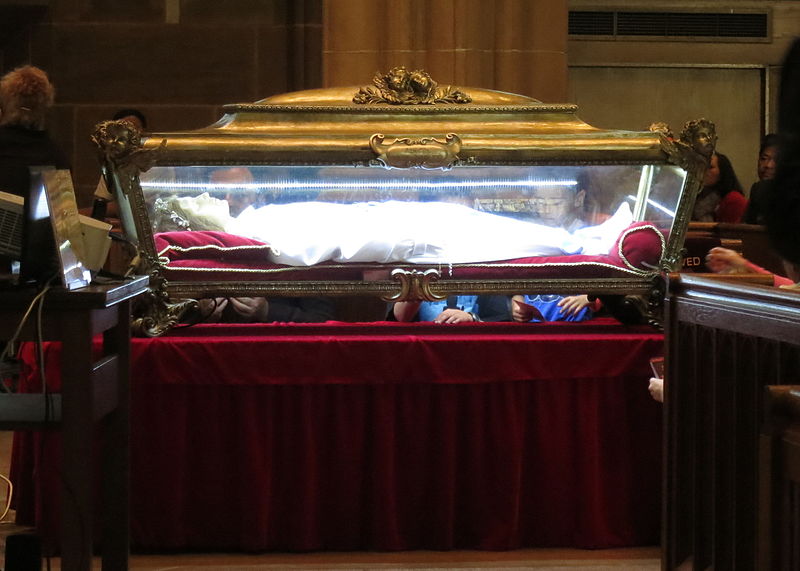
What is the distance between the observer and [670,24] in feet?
28.6

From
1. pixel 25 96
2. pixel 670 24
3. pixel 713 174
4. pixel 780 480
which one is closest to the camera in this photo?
pixel 780 480

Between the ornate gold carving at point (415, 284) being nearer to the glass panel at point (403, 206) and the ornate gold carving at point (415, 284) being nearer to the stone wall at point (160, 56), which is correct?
the glass panel at point (403, 206)

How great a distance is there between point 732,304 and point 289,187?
72.4 inches

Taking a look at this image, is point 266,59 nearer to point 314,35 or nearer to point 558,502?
point 314,35

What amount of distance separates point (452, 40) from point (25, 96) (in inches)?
87.3

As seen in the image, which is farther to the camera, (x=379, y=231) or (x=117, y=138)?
(x=379, y=231)

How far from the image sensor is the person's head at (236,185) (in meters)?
4.03

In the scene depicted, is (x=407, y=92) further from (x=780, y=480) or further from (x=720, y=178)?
(x=720, y=178)

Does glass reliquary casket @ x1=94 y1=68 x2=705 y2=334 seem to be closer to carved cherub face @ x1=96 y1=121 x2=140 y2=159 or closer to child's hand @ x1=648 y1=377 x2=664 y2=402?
carved cherub face @ x1=96 y1=121 x2=140 y2=159

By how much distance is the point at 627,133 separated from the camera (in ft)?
13.5

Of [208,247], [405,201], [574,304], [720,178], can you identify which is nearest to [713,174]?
[720,178]

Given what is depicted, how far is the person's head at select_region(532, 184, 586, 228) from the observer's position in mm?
4137

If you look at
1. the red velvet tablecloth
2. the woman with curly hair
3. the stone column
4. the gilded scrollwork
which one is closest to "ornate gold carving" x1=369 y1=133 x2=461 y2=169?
the red velvet tablecloth

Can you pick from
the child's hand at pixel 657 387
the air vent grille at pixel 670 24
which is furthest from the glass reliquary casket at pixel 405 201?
the air vent grille at pixel 670 24
